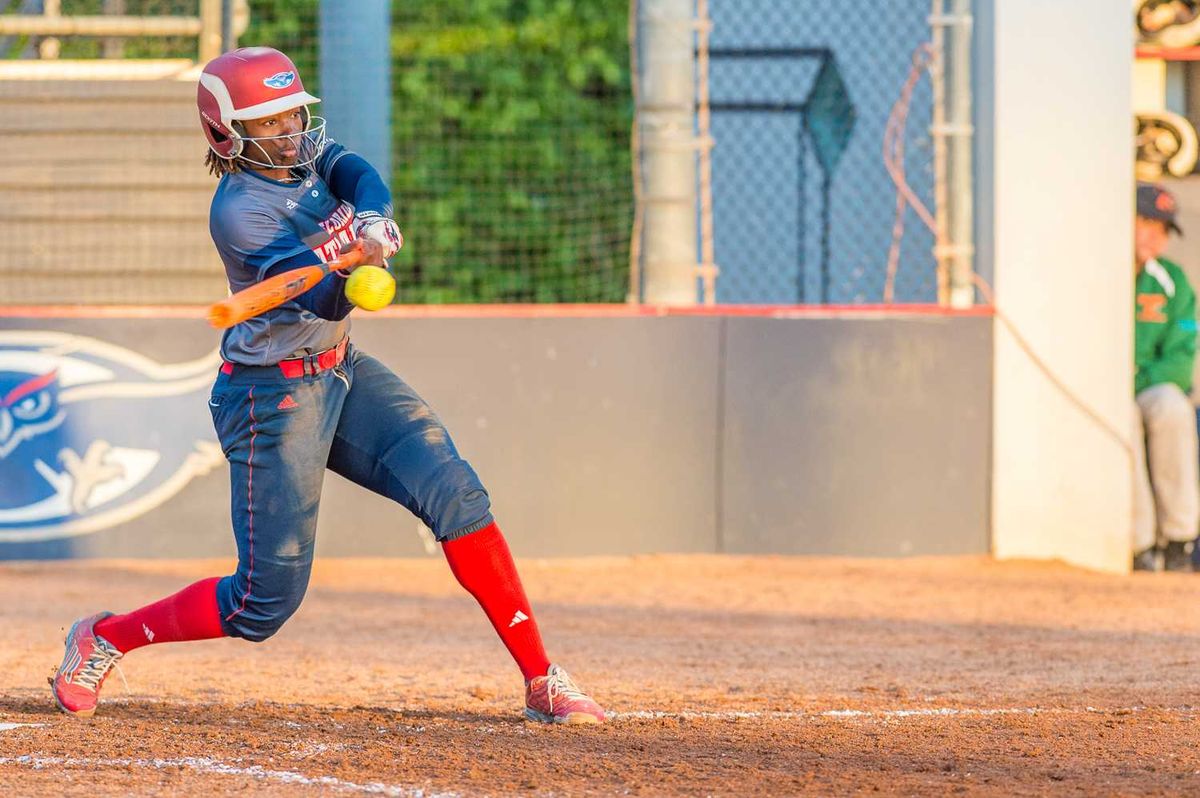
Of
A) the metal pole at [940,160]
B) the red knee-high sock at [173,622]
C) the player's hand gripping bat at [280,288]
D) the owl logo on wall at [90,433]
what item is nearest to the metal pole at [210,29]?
the owl logo on wall at [90,433]

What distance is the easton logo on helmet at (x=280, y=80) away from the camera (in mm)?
4215

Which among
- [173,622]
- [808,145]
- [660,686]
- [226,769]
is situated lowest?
[660,686]

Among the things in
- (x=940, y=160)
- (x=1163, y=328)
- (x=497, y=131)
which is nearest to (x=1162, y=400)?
(x=1163, y=328)

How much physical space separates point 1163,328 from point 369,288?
6150mm

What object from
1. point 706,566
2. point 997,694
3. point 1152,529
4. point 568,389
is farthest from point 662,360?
point 997,694

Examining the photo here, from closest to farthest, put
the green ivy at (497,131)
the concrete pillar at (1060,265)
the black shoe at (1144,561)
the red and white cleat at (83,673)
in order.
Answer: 1. the red and white cleat at (83,673)
2. the concrete pillar at (1060,265)
3. the black shoe at (1144,561)
4. the green ivy at (497,131)

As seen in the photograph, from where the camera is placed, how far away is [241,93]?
4.18 metres

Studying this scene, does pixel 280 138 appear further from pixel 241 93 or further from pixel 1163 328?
pixel 1163 328

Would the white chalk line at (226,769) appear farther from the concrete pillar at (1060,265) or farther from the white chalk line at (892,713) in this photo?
the concrete pillar at (1060,265)

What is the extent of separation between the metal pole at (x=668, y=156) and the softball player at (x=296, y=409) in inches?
166

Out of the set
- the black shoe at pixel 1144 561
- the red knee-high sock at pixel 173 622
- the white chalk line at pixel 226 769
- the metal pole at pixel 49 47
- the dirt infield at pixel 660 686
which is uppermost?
the metal pole at pixel 49 47

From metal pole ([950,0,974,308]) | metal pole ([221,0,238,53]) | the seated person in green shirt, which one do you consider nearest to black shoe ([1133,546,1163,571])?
the seated person in green shirt

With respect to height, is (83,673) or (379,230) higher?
(379,230)

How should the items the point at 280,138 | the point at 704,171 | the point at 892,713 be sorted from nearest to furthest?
the point at 280,138, the point at 892,713, the point at 704,171
